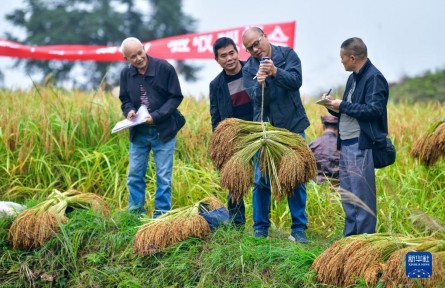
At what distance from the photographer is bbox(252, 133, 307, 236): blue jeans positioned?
7641 mm

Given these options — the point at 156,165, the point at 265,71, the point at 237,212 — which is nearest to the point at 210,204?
the point at 237,212

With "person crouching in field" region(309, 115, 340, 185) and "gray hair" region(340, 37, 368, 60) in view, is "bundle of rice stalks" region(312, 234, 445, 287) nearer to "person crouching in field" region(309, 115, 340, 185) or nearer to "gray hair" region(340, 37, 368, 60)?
"gray hair" region(340, 37, 368, 60)

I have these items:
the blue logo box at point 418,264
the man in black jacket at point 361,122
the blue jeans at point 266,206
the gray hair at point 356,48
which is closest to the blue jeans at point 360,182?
the man in black jacket at point 361,122

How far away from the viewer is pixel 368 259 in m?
6.21

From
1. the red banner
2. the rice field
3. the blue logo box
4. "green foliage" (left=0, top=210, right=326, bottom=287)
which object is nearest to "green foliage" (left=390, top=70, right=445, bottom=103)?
the red banner

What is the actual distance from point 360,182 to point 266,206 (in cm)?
102

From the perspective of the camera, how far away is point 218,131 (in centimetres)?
740

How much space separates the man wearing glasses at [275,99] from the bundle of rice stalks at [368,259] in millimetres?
1178

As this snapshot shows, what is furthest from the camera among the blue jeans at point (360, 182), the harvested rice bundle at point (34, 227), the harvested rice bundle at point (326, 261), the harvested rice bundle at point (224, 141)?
the harvested rice bundle at point (34, 227)

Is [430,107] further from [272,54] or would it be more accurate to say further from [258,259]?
[258,259]

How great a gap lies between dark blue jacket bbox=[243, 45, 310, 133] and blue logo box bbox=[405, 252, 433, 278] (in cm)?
224

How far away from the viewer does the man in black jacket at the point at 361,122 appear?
22.9ft

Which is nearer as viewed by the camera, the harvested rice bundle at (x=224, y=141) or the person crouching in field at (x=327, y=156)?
the harvested rice bundle at (x=224, y=141)

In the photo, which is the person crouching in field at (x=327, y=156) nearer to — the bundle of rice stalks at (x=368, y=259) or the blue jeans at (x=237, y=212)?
the blue jeans at (x=237, y=212)
